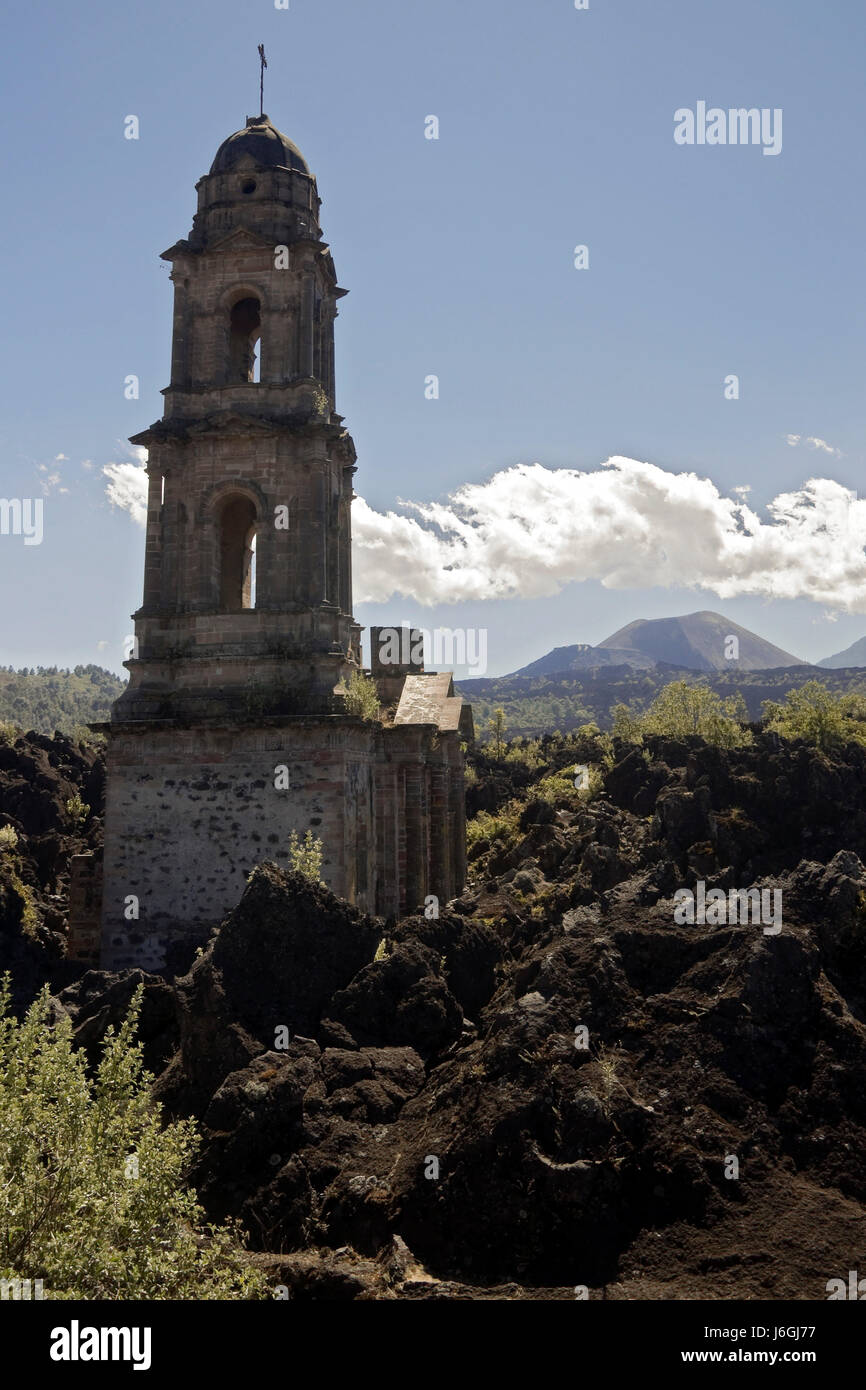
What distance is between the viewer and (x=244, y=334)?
21625mm

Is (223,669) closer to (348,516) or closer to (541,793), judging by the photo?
(348,516)

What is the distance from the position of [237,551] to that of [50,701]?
143 m

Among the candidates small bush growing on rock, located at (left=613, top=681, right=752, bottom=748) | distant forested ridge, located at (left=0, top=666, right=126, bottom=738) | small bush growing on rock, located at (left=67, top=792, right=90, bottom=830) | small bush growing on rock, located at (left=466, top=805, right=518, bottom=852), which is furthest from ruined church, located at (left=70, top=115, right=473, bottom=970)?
distant forested ridge, located at (left=0, top=666, right=126, bottom=738)

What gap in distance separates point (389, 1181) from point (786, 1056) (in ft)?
12.0

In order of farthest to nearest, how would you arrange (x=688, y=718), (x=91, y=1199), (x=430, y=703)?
1. (x=688, y=718)
2. (x=430, y=703)
3. (x=91, y=1199)

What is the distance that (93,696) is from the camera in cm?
17612

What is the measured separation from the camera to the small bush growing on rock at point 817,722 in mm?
28203

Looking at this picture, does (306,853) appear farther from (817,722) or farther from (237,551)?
(817,722)

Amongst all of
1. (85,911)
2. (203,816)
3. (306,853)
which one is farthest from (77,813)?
(306,853)

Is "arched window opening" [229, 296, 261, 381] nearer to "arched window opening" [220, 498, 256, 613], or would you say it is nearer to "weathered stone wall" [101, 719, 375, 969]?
"arched window opening" [220, 498, 256, 613]

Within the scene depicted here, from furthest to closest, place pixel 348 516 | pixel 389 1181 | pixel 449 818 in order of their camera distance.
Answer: pixel 449 818
pixel 348 516
pixel 389 1181

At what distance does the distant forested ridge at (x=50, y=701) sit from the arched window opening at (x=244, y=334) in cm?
9563

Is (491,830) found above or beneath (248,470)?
beneath

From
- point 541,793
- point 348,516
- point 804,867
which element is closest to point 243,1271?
point 804,867
